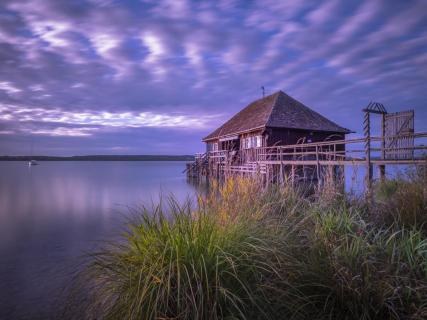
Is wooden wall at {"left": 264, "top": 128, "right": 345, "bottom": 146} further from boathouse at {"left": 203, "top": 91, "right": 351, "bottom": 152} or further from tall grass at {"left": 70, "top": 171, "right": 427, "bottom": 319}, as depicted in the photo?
tall grass at {"left": 70, "top": 171, "right": 427, "bottom": 319}

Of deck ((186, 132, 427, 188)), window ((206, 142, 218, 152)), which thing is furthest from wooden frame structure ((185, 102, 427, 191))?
window ((206, 142, 218, 152))

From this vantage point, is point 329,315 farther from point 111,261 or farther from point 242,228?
point 111,261

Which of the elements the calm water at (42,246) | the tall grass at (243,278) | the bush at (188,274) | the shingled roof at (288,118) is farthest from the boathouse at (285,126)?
the bush at (188,274)

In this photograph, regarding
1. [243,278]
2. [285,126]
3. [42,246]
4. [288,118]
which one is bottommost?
[42,246]

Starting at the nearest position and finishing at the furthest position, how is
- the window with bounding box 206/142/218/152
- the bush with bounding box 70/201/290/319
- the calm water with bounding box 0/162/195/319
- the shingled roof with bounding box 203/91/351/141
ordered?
the bush with bounding box 70/201/290/319 < the calm water with bounding box 0/162/195/319 < the shingled roof with bounding box 203/91/351/141 < the window with bounding box 206/142/218/152

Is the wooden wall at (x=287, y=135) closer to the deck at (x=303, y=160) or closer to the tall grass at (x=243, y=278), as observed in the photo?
the deck at (x=303, y=160)

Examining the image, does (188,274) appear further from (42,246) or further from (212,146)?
(212,146)

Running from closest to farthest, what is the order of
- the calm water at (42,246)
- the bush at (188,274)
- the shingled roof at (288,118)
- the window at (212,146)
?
the bush at (188,274) → the calm water at (42,246) → the shingled roof at (288,118) → the window at (212,146)

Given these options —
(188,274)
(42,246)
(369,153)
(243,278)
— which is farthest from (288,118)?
(188,274)

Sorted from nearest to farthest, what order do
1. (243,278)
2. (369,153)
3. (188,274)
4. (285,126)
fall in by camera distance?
1. (188,274)
2. (243,278)
3. (369,153)
4. (285,126)

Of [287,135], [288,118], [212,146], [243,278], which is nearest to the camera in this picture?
[243,278]

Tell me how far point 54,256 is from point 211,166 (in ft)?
74.0

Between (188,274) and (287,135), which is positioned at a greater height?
(287,135)

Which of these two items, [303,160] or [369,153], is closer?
[369,153]
